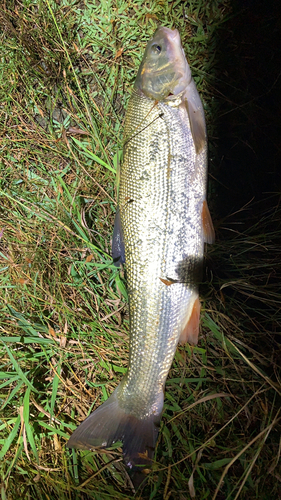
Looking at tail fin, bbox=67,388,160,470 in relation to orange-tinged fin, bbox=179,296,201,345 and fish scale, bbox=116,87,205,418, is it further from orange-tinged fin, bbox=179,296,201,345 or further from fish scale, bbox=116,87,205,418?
orange-tinged fin, bbox=179,296,201,345

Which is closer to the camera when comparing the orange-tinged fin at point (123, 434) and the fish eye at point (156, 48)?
the orange-tinged fin at point (123, 434)

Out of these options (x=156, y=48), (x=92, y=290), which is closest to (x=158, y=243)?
(x=92, y=290)

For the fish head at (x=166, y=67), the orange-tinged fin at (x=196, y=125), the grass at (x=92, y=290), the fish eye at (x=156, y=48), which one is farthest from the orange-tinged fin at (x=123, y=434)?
the fish eye at (x=156, y=48)

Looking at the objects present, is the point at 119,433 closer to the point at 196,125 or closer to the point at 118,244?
the point at 118,244

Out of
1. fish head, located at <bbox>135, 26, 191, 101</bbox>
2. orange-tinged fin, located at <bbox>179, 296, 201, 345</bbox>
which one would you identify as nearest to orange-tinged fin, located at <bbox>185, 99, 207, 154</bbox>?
fish head, located at <bbox>135, 26, 191, 101</bbox>

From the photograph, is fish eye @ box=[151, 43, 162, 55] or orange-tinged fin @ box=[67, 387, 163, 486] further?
fish eye @ box=[151, 43, 162, 55]

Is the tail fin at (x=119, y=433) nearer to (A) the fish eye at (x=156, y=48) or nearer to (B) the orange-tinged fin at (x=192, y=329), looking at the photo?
(B) the orange-tinged fin at (x=192, y=329)

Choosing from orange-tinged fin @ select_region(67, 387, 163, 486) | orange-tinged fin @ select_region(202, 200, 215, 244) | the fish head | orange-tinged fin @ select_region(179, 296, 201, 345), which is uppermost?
the fish head
